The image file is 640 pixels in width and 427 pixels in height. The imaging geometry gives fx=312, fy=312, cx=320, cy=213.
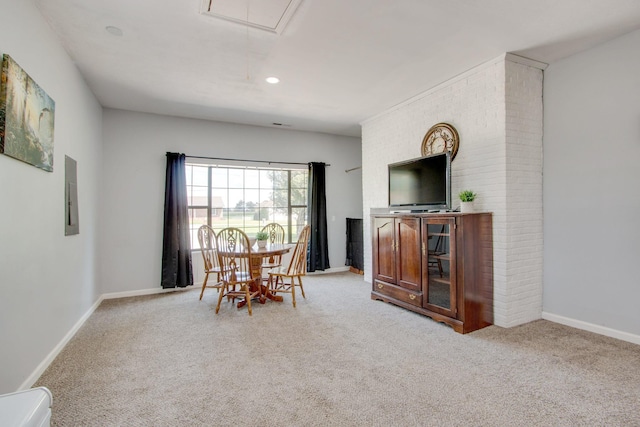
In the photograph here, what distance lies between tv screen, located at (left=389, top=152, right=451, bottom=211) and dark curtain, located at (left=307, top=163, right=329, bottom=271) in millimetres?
1893

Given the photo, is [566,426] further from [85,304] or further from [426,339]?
[85,304]

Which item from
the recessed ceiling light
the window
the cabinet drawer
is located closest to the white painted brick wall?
the cabinet drawer

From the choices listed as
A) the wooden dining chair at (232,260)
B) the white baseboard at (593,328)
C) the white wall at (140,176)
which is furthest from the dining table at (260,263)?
the white baseboard at (593,328)

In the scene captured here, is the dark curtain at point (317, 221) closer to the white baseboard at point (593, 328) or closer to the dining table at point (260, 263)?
the dining table at point (260, 263)

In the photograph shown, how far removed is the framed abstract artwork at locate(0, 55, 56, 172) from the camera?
73.8 inches

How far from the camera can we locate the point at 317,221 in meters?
5.90

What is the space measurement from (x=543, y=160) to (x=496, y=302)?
160 centimetres

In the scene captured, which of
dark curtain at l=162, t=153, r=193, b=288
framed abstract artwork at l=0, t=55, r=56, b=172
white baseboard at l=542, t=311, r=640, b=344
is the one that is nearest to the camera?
framed abstract artwork at l=0, t=55, r=56, b=172

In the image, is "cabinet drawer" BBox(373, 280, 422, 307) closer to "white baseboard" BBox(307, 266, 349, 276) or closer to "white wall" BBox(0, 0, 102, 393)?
"white baseboard" BBox(307, 266, 349, 276)

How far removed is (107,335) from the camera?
3.09m

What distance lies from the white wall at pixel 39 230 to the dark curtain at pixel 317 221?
340cm


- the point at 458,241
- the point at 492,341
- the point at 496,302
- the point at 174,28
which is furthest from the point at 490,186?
the point at 174,28

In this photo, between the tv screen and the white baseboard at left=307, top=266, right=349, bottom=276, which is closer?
the tv screen

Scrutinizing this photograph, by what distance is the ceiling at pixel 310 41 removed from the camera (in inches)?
93.0
